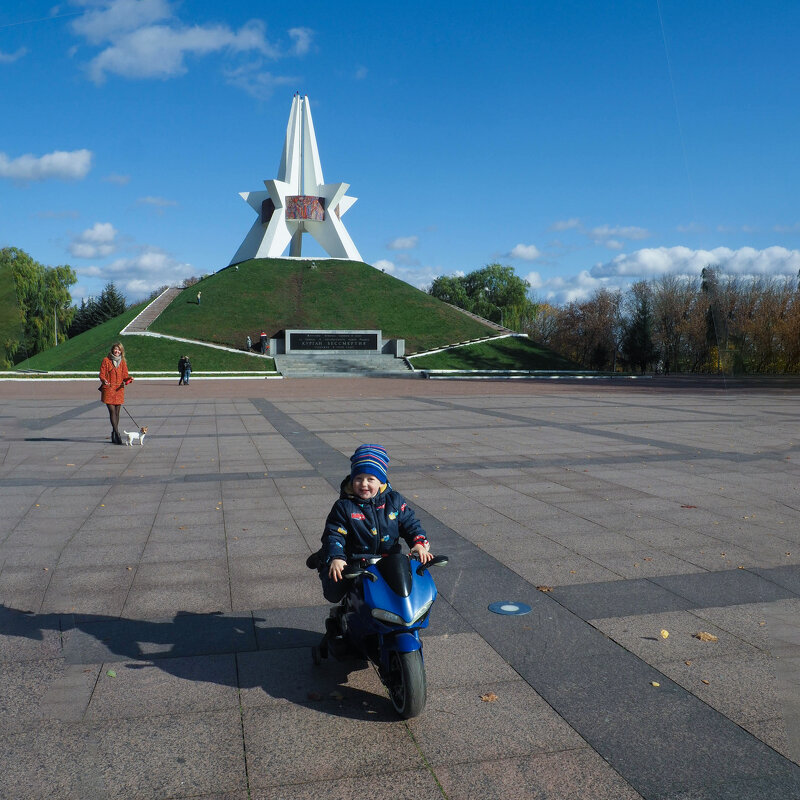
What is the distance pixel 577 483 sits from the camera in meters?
9.09

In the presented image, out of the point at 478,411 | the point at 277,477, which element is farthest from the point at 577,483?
the point at 478,411

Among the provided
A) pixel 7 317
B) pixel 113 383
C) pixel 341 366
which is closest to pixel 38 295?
pixel 7 317

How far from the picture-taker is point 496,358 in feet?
185

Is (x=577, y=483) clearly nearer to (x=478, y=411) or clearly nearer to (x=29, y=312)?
(x=478, y=411)

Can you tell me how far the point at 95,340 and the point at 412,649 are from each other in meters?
56.7

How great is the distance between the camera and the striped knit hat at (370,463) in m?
3.71

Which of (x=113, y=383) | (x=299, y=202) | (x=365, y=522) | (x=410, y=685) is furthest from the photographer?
(x=299, y=202)

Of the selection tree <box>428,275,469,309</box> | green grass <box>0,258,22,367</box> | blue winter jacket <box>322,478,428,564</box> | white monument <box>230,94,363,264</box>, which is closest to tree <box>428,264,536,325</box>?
tree <box>428,275,469,309</box>

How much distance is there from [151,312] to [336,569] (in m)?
62.7

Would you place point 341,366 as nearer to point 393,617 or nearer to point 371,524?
point 371,524

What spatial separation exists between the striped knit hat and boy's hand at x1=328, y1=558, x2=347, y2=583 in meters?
0.45

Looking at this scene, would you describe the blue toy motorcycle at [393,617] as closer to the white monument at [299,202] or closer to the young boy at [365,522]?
the young boy at [365,522]

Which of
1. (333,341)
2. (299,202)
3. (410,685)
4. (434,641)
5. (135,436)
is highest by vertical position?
(299,202)

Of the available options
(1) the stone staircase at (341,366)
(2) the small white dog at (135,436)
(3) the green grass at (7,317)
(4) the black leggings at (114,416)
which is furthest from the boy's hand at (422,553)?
(3) the green grass at (7,317)
